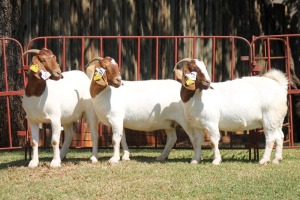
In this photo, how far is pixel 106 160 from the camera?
12945mm

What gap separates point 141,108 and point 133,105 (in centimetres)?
13

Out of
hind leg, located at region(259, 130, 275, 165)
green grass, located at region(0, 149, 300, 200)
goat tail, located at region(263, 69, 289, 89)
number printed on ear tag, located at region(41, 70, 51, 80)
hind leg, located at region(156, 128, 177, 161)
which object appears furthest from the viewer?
hind leg, located at region(156, 128, 177, 161)

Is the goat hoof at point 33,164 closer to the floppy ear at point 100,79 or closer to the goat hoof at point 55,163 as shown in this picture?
the goat hoof at point 55,163

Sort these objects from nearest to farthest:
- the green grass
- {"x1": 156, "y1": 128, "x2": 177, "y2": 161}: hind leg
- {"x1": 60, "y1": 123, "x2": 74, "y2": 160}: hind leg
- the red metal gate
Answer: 1. the green grass
2. {"x1": 156, "y1": 128, "x2": 177, "y2": 161}: hind leg
3. {"x1": 60, "y1": 123, "x2": 74, "y2": 160}: hind leg
4. the red metal gate

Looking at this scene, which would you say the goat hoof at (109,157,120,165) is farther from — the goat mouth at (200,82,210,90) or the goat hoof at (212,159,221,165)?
the goat mouth at (200,82,210,90)

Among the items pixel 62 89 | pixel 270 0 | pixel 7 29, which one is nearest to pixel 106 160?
pixel 62 89

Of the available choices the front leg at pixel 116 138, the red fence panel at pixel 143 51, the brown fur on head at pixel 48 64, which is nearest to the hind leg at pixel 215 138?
the front leg at pixel 116 138

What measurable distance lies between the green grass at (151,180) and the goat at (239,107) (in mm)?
483

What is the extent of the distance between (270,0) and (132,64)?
3656 millimetres

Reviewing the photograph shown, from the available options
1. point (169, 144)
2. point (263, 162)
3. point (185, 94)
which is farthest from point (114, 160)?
point (263, 162)

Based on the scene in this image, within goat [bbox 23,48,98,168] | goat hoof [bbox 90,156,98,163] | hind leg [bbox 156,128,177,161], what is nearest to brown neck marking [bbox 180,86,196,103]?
hind leg [bbox 156,128,177,161]

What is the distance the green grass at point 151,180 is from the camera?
33.6 ft

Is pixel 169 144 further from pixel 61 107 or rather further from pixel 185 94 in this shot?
pixel 61 107

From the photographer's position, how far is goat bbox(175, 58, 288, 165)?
1227 cm
